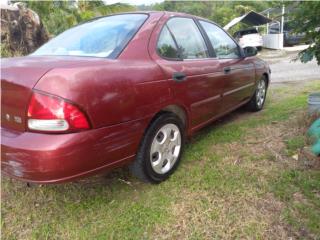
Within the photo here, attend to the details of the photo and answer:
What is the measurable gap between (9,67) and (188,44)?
1.84m

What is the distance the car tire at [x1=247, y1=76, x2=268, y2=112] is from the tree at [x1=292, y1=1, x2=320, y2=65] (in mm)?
1168

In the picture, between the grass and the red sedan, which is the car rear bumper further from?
the grass

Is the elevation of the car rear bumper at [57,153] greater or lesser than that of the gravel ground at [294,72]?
greater

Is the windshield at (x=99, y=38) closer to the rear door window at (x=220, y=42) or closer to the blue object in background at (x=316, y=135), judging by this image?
the rear door window at (x=220, y=42)

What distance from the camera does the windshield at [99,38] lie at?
9.09 feet

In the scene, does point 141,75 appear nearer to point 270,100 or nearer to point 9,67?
point 9,67

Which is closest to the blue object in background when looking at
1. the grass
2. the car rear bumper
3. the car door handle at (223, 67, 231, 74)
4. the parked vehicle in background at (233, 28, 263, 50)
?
the grass

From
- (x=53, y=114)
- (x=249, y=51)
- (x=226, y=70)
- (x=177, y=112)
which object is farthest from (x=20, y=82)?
(x=249, y=51)

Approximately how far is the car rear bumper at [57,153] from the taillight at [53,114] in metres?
0.05

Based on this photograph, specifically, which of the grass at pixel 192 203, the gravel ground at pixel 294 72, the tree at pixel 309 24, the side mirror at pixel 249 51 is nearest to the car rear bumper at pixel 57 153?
the grass at pixel 192 203

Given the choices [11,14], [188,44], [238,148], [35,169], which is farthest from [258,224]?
[11,14]

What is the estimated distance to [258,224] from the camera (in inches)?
97.2

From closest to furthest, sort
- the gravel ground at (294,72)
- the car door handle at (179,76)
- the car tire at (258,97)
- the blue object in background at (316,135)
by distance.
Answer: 1. the car door handle at (179,76)
2. the blue object in background at (316,135)
3. the car tire at (258,97)
4. the gravel ground at (294,72)

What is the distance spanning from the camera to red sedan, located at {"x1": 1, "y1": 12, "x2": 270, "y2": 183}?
7.21ft
